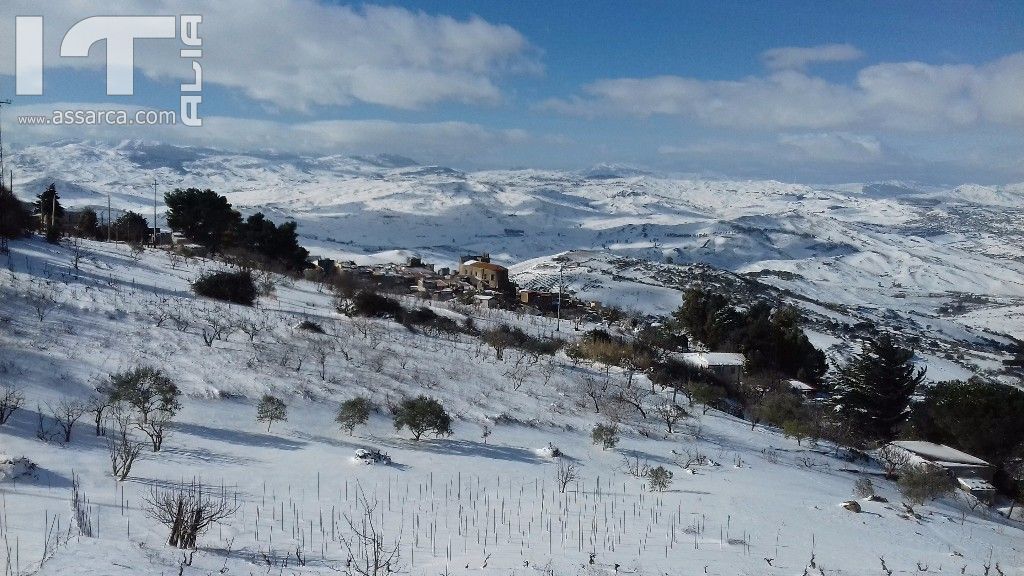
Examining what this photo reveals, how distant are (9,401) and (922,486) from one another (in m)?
15.1

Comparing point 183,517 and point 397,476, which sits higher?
point 183,517

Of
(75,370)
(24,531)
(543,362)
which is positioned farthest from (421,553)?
(543,362)

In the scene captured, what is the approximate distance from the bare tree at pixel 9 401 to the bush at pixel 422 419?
5.74m

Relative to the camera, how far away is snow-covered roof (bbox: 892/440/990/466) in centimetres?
1681

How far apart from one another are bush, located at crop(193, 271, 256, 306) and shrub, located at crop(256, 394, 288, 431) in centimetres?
890

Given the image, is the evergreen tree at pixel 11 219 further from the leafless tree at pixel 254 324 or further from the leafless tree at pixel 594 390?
the leafless tree at pixel 594 390

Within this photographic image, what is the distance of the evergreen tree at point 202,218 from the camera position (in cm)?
3184

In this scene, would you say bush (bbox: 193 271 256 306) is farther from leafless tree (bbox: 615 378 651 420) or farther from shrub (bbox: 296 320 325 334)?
leafless tree (bbox: 615 378 651 420)

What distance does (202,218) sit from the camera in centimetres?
3228

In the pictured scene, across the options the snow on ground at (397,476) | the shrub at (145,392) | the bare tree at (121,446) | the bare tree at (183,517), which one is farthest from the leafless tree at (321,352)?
the bare tree at (183,517)

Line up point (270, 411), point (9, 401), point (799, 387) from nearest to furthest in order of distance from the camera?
point (9, 401) < point (270, 411) < point (799, 387)

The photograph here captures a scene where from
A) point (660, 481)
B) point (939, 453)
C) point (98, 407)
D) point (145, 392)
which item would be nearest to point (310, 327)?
point (145, 392)

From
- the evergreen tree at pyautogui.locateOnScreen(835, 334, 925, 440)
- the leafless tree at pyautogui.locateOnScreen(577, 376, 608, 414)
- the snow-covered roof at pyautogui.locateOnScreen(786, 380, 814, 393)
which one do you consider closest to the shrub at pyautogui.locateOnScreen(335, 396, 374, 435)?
the leafless tree at pyautogui.locateOnScreen(577, 376, 608, 414)

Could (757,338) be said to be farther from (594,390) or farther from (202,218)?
(202,218)
